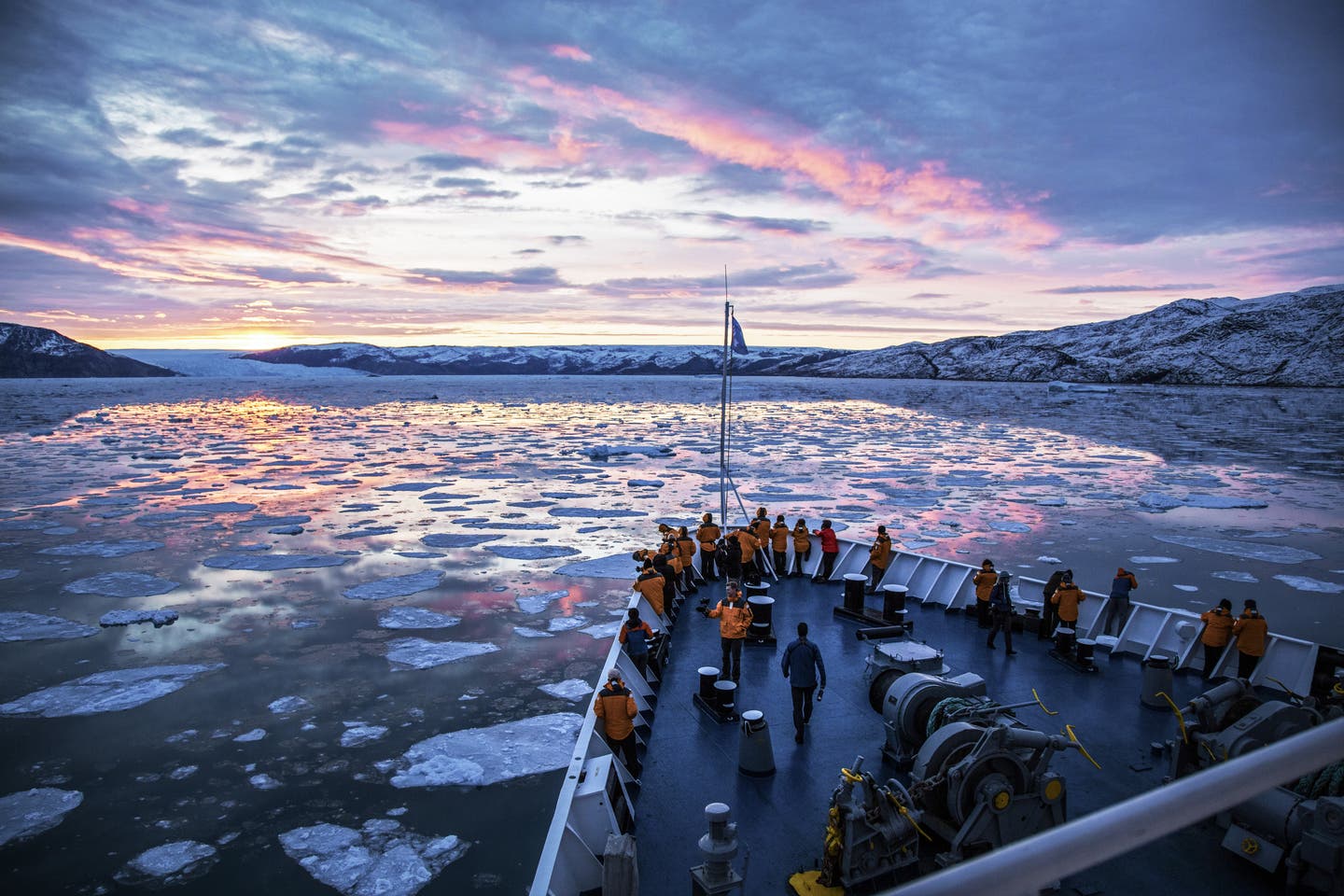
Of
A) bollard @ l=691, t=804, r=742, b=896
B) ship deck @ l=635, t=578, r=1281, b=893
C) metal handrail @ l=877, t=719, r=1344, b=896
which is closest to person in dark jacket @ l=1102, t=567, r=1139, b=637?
ship deck @ l=635, t=578, r=1281, b=893

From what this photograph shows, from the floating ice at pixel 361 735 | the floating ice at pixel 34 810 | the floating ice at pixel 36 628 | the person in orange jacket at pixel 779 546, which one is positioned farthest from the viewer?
the person in orange jacket at pixel 779 546

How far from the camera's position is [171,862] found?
24.8ft

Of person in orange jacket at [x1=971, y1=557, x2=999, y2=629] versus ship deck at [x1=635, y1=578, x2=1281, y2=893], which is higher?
person in orange jacket at [x1=971, y1=557, x2=999, y2=629]

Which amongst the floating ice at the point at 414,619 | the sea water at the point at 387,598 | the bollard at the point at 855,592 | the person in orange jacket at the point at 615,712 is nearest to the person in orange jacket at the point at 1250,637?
the bollard at the point at 855,592

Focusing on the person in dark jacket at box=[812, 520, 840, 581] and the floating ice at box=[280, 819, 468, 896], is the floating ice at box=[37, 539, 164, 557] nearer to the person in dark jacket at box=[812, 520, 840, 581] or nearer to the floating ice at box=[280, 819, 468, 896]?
the floating ice at box=[280, 819, 468, 896]

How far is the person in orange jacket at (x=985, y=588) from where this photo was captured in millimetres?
11453

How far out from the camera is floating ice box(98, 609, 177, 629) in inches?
555

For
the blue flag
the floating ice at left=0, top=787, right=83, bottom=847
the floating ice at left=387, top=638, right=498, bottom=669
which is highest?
the blue flag

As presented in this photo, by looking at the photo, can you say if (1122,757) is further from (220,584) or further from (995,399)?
(995,399)

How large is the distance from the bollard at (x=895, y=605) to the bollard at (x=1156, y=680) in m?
3.43

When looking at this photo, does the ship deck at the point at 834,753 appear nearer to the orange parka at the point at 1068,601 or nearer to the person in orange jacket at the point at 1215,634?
the person in orange jacket at the point at 1215,634

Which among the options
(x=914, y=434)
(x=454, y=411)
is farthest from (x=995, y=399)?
(x=454, y=411)

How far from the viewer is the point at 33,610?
580 inches

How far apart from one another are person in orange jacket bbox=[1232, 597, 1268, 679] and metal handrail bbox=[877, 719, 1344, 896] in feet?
34.1
